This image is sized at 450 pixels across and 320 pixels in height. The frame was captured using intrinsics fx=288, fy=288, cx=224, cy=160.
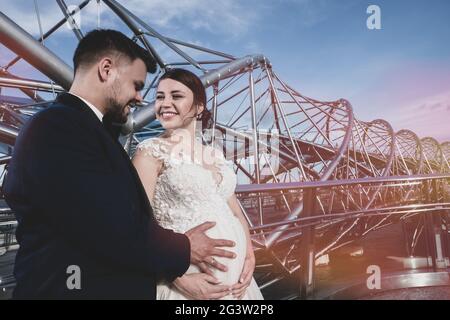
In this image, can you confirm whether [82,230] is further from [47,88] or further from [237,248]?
[47,88]

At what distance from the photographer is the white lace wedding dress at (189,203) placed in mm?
1468

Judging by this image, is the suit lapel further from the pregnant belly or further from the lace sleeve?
the pregnant belly

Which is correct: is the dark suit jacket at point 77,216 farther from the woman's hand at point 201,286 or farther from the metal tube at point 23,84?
the metal tube at point 23,84

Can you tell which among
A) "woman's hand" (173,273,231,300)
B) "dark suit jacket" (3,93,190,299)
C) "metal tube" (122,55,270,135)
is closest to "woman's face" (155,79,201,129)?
"dark suit jacket" (3,93,190,299)

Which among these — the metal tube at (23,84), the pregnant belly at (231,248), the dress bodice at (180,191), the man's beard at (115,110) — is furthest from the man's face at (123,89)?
the metal tube at (23,84)

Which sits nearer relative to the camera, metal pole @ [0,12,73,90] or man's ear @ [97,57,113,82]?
man's ear @ [97,57,113,82]

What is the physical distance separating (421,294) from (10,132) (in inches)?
210

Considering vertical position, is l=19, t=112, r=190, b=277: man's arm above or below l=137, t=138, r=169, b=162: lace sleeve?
below

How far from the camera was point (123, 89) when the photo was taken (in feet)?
3.70

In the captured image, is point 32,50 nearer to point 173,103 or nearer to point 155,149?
point 173,103

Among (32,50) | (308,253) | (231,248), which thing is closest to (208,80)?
(32,50)

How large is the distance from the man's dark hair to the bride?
49cm

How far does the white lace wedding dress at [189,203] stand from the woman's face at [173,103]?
0.54 feet

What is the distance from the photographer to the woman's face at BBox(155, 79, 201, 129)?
167 cm
